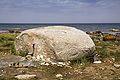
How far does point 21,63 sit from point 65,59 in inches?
86.7

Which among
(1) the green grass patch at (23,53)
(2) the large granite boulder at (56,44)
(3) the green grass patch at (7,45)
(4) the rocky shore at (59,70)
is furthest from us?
(3) the green grass patch at (7,45)

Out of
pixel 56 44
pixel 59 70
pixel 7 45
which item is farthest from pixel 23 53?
pixel 7 45

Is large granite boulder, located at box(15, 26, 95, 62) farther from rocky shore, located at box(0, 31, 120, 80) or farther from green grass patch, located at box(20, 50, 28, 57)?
rocky shore, located at box(0, 31, 120, 80)

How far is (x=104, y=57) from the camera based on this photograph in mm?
8664

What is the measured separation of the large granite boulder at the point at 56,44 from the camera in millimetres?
7371

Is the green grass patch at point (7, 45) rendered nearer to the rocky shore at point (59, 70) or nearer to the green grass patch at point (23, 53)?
the green grass patch at point (23, 53)

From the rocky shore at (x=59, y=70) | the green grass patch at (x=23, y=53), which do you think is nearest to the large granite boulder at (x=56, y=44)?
the green grass patch at (x=23, y=53)

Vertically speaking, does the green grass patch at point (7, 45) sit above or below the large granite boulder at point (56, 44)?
below

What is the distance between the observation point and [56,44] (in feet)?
24.1

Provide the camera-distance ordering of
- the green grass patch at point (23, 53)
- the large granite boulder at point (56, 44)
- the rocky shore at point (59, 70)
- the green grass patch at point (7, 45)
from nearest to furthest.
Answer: the rocky shore at point (59, 70) → the large granite boulder at point (56, 44) → the green grass patch at point (23, 53) → the green grass patch at point (7, 45)

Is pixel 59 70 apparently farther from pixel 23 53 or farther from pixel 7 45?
pixel 7 45

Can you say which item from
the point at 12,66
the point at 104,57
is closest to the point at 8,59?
the point at 12,66

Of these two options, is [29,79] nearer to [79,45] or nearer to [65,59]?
[65,59]

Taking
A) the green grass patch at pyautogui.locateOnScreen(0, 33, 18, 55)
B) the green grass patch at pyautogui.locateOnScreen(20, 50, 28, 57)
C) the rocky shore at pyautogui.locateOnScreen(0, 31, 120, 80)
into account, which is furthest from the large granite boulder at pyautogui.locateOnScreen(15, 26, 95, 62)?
the green grass patch at pyautogui.locateOnScreen(0, 33, 18, 55)
